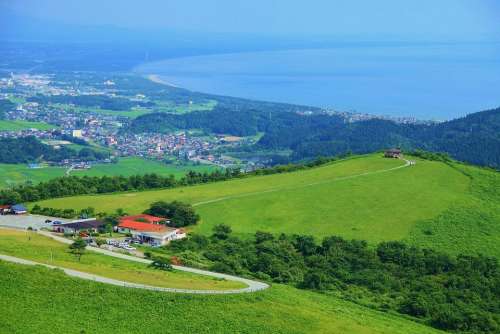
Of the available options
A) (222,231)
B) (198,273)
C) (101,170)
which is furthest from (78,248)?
(101,170)

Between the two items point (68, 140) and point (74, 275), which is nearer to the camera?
point (74, 275)

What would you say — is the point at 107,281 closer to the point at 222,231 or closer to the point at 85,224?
the point at 85,224

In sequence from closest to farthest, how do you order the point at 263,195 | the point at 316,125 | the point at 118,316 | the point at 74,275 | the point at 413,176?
the point at 118,316 → the point at 74,275 → the point at 263,195 → the point at 413,176 → the point at 316,125

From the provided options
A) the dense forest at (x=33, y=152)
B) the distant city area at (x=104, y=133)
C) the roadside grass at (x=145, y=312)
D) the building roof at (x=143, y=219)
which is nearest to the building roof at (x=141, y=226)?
the building roof at (x=143, y=219)

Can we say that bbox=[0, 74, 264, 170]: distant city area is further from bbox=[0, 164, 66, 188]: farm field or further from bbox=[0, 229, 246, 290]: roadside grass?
bbox=[0, 229, 246, 290]: roadside grass

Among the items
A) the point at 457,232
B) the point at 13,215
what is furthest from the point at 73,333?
the point at 457,232

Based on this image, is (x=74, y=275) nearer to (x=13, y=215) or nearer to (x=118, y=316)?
(x=118, y=316)

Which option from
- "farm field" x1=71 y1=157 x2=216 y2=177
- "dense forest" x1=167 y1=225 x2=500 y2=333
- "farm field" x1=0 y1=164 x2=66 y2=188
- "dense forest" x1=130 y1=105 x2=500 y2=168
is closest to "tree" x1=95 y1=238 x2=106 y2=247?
"dense forest" x1=167 y1=225 x2=500 y2=333

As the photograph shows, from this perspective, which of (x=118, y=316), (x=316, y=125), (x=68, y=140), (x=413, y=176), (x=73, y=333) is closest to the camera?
(x=73, y=333)
